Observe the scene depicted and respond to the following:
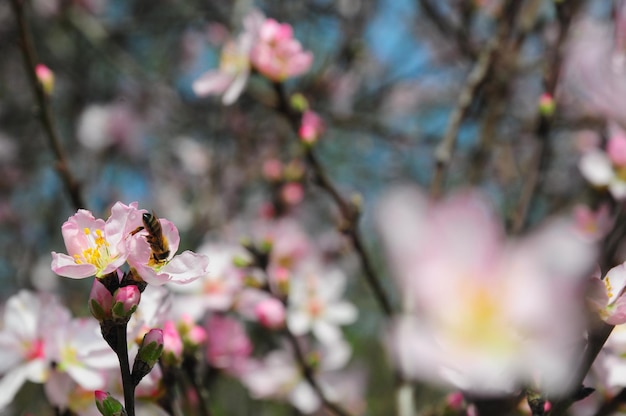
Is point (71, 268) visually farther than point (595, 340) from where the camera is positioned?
Yes

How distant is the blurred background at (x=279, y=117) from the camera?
7.20 feet

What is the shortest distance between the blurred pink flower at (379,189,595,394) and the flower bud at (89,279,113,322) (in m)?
0.43

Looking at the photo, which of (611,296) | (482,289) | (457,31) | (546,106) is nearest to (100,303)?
(482,289)

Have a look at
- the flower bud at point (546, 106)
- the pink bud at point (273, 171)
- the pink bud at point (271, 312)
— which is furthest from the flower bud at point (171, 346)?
the pink bud at point (273, 171)

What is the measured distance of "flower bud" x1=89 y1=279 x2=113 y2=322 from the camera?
0.80 metres

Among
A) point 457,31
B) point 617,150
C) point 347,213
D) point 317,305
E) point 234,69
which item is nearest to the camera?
point 347,213

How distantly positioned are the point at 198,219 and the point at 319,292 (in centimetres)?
103

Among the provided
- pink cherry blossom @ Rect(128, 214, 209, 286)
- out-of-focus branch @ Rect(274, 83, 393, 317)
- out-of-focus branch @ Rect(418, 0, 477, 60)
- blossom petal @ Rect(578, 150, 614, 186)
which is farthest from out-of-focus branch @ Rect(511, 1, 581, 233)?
pink cherry blossom @ Rect(128, 214, 209, 286)

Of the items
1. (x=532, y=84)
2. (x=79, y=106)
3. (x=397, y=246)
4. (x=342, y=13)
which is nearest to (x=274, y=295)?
(x=397, y=246)

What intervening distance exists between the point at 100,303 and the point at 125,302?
36 millimetres

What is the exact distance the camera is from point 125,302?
79 cm

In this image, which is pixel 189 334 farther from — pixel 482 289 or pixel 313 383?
pixel 482 289

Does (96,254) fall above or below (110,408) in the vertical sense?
above

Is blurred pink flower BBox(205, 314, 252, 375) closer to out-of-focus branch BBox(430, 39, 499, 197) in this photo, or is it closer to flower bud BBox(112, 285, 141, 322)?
out-of-focus branch BBox(430, 39, 499, 197)
